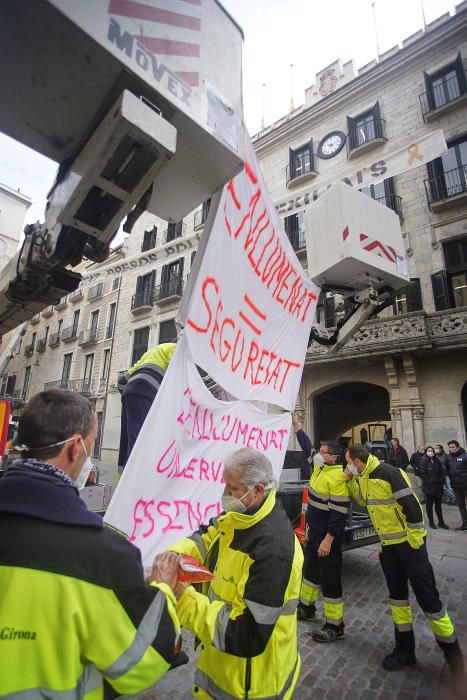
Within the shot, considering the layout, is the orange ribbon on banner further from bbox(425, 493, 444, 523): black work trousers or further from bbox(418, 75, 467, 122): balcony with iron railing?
bbox(418, 75, 467, 122): balcony with iron railing

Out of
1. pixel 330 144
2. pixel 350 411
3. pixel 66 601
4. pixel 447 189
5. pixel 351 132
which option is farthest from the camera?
pixel 350 411

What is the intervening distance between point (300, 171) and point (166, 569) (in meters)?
18.9

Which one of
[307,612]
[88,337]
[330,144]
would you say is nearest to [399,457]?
[307,612]

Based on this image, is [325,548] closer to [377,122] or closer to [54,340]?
[377,122]

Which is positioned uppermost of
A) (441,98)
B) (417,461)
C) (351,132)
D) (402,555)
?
(351,132)

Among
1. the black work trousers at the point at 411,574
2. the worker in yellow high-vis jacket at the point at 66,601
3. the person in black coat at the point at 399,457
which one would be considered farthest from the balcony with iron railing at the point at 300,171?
the worker in yellow high-vis jacket at the point at 66,601

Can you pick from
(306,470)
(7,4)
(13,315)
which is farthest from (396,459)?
(7,4)

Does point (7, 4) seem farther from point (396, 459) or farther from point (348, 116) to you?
point (348, 116)

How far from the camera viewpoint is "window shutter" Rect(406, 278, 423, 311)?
43.2 ft

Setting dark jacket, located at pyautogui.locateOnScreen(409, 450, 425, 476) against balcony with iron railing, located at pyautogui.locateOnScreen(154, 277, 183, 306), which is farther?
balcony with iron railing, located at pyautogui.locateOnScreen(154, 277, 183, 306)

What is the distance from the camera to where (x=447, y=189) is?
531 inches

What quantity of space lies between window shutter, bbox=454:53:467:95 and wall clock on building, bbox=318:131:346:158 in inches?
175

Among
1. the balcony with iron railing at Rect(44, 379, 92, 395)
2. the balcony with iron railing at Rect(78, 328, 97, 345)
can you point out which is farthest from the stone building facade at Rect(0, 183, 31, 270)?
the balcony with iron railing at Rect(78, 328, 97, 345)

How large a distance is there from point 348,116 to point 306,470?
1597 cm
